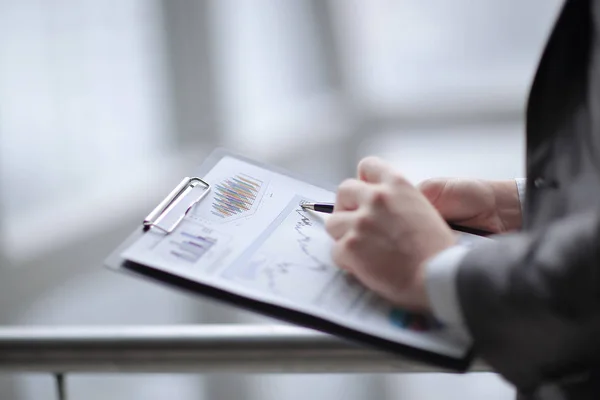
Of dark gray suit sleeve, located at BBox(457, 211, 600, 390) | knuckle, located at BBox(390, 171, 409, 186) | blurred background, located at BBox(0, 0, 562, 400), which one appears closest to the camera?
dark gray suit sleeve, located at BBox(457, 211, 600, 390)

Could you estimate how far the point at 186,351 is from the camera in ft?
1.95

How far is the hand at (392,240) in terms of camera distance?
1.90 feet

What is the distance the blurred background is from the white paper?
1423 millimetres

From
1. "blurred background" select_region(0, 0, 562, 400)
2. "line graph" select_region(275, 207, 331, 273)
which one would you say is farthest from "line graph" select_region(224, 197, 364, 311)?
"blurred background" select_region(0, 0, 562, 400)

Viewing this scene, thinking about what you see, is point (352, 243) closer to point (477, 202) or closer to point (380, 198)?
point (380, 198)

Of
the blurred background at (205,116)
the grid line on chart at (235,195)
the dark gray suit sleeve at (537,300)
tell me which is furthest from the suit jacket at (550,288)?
the blurred background at (205,116)

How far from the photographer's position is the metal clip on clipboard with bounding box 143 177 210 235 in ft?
2.15

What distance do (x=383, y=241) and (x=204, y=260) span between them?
0.42 feet

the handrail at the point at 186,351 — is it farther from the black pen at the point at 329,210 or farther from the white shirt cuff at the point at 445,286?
the black pen at the point at 329,210

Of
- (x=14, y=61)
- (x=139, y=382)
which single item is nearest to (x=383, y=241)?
(x=139, y=382)

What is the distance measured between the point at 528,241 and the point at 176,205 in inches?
10.8

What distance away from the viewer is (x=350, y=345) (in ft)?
1.86

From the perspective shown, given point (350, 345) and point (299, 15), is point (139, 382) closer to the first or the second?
point (299, 15)

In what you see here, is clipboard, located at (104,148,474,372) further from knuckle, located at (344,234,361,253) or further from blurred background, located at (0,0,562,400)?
blurred background, located at (0,0,562,400)
